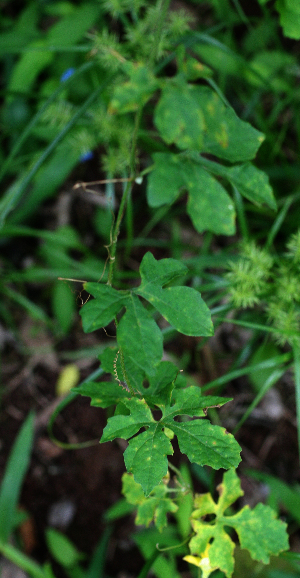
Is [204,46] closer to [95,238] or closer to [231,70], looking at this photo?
[231,70]

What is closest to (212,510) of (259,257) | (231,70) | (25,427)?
(259,257)

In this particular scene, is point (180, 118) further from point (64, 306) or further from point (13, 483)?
point (13, 483)

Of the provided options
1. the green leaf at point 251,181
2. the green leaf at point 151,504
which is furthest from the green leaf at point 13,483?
the green leaf at point 251,181

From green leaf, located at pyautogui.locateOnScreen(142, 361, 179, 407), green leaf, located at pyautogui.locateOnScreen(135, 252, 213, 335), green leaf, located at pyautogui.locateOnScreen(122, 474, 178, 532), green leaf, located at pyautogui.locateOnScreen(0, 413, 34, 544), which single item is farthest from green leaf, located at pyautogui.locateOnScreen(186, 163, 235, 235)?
green leaf, located at pyautogui.locateOnScreen(0, 413, 34, 544)

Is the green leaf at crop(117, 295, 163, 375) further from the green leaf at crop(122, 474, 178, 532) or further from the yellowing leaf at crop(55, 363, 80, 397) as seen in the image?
→ the yellowing leaf at crop(55, 363, 80, 397)

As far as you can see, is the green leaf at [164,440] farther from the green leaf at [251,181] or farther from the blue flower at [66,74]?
the blue flower at [66,74]
